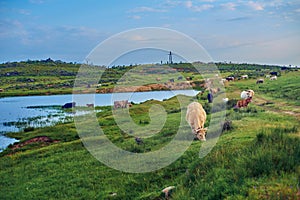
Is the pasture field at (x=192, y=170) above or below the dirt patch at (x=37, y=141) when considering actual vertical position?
above

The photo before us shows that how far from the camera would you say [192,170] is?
38.4 feet

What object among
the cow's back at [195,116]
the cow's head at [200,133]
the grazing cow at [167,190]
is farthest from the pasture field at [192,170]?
the cow's back at [195,116]

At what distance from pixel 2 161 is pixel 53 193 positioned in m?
9.62

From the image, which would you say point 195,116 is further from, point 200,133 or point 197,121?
point 200,133

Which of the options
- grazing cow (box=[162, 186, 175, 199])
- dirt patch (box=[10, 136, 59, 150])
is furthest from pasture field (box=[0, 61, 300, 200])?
dirt patch (box=[10, 136, 59, 150])

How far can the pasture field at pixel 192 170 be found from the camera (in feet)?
29.0

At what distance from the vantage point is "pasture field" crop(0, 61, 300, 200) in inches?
348

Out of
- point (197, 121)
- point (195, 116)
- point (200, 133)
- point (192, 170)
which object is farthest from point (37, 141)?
point (192, 170)

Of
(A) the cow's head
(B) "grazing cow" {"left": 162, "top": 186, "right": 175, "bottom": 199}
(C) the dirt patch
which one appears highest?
(A) the cow's head

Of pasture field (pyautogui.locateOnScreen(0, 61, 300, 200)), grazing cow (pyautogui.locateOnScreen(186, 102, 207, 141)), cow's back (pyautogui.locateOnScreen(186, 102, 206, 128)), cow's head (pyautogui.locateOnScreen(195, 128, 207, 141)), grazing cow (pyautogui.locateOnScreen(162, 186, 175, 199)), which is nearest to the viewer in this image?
pasture field (pyautogui.locateOnScreen(0, 61, 300, 200))

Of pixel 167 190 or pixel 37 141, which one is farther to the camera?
pixel 37 141

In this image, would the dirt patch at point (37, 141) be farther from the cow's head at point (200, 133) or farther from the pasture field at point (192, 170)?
the cow's head at point (200, 133)

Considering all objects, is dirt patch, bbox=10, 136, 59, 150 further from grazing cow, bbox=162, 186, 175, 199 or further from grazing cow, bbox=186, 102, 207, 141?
grazing cow, bbox=162, 186, 175, 199

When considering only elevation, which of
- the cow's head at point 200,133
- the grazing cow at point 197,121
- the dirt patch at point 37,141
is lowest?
the dirt patch at point 37,141
